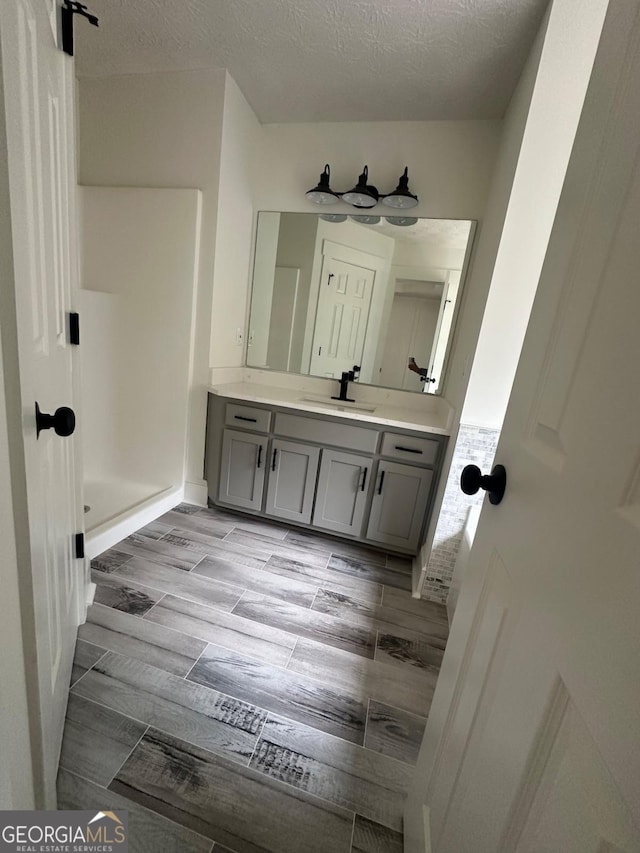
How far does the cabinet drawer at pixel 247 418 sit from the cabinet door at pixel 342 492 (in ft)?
Result: 1.38

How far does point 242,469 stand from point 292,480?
1.15 feet

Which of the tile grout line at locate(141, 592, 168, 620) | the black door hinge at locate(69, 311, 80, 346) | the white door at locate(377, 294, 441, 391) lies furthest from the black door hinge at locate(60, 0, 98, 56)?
the tile grout line at locate(141, 592, 168, 620)

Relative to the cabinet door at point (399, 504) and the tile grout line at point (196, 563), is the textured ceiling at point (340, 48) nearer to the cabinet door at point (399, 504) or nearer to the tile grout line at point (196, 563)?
the cabinet door at point (399, 504)

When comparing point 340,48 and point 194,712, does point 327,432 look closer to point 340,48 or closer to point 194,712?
point 194,712

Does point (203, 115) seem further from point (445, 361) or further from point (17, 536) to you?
point (17, 536)

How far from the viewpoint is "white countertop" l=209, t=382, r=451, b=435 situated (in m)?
1.96

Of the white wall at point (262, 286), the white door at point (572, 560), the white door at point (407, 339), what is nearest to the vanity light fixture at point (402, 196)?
the white door at point (407, 339)

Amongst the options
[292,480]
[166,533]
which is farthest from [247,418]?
[166,533]

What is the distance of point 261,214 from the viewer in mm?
2455

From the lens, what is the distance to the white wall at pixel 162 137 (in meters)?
1.97

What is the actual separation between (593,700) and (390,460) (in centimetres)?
168

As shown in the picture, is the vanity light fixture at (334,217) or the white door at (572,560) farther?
the vanity light fixture at (334,217)

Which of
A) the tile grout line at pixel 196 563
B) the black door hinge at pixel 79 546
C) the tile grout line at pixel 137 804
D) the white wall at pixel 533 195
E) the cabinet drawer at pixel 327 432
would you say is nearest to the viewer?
the tile grout line at pixel 137 804

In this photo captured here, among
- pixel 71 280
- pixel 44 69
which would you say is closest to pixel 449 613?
pixel 71 280
